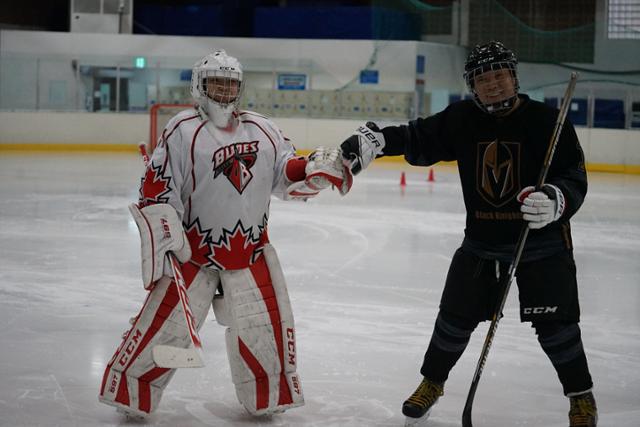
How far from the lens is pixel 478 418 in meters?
3.51

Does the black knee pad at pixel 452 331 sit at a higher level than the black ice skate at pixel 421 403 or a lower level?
higher

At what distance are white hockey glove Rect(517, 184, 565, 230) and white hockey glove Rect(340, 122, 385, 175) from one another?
1.65 ft

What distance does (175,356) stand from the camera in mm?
3201

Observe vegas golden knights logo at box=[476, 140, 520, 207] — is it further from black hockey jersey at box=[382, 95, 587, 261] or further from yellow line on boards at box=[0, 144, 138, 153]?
yellow line on boards at box=[0, 144, 138, 153]

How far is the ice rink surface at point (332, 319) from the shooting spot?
360 cm

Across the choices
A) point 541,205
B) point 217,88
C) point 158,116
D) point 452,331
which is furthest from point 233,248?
point 158,116

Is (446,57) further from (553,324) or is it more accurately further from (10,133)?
(553,324)

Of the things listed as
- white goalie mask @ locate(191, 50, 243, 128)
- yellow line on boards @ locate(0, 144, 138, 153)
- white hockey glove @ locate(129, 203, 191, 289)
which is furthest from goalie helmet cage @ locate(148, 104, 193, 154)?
white hockey glove @ locate(129, 203, 191, 289)

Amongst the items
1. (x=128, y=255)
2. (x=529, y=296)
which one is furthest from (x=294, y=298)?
(x=529, y=296)

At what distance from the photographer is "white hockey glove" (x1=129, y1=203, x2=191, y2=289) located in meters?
3.20

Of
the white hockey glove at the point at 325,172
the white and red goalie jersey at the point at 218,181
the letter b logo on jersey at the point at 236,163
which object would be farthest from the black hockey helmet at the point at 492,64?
the letter b logo on jersey at the point at 236,163

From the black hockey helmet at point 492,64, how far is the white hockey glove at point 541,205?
0.28 m

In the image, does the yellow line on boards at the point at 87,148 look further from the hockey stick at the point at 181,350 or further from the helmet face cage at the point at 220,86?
the hockey stick at the point at 181,350

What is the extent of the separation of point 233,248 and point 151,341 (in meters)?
0.40
